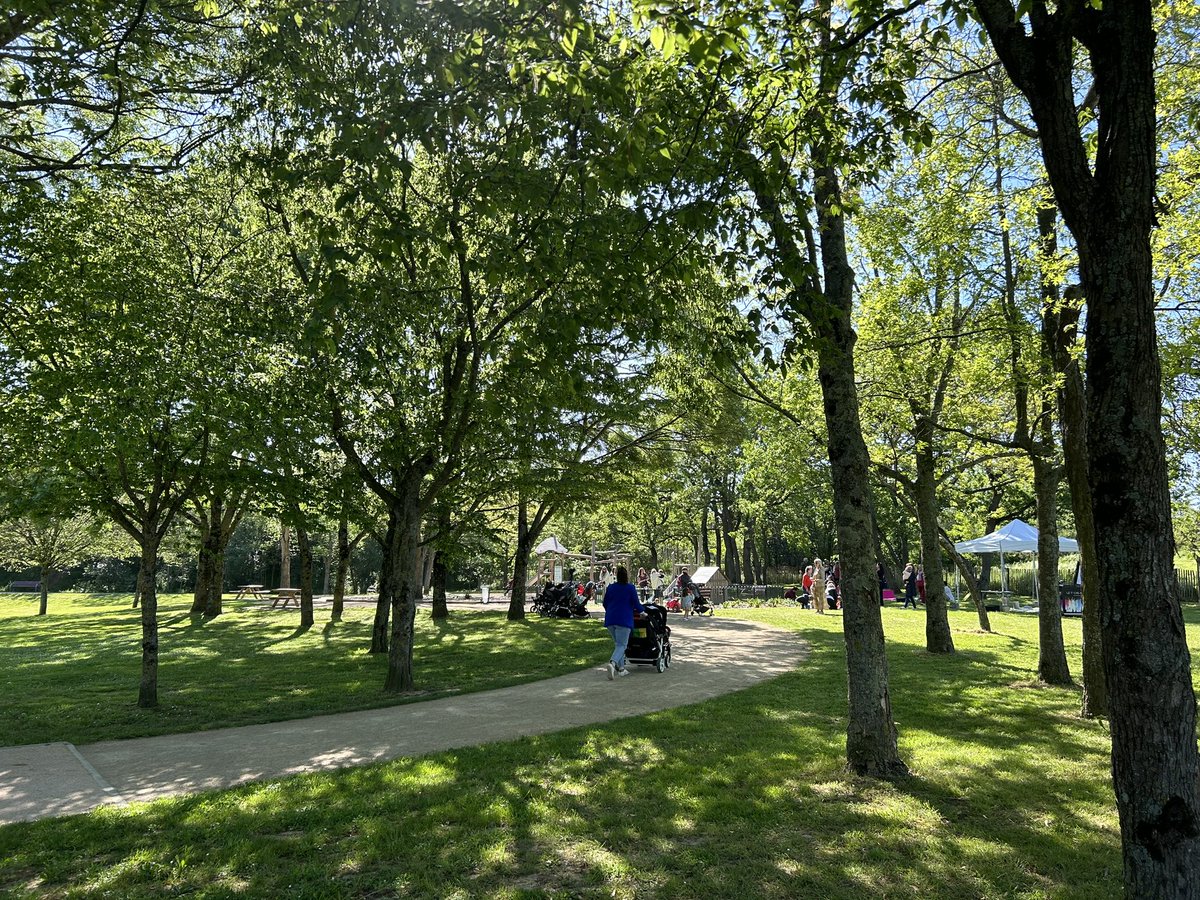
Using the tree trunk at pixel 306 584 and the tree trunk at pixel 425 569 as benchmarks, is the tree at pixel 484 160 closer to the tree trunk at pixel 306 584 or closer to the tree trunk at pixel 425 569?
the tree trunk at pixel 306 584

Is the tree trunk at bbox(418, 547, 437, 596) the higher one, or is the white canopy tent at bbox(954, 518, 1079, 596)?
the white canopy tent at bbox(954, 518, 1079, 596)

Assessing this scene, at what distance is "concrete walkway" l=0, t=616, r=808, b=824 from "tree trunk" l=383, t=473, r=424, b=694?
3.64 feet

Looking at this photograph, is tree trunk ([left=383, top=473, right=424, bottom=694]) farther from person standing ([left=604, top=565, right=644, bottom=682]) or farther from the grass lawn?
the grass lawn

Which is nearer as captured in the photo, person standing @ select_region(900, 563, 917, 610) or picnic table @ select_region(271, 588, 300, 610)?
person standing @ select_region(900, 563, 917, 610)

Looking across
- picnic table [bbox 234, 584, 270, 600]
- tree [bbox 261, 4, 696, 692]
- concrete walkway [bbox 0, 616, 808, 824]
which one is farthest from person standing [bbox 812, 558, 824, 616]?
picnic table [bbox 234, 584, 270, 600]

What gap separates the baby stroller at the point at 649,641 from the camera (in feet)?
41.1

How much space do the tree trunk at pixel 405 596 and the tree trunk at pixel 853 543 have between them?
660 centimetres

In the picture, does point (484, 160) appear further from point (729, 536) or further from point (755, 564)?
point (755, 564)

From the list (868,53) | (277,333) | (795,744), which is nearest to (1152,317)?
(868,53)

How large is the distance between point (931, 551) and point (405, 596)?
30.6 feet

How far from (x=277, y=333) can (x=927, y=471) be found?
1122cm

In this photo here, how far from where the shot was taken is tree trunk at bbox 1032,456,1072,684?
10.5m

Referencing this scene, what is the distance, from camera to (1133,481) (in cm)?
307

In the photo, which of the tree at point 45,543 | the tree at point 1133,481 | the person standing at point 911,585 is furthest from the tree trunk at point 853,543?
the tree at point 45,543
